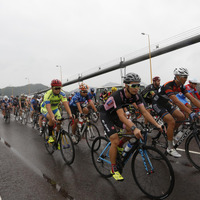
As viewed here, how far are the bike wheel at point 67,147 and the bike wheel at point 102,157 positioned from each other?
2.17 feet

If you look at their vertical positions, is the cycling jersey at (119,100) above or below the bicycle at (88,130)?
above

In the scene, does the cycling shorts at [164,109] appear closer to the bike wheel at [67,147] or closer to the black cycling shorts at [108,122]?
the black cycling shorts at [108,122]

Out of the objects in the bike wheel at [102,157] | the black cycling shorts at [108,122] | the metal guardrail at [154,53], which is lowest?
the bike wheel at [102,157]

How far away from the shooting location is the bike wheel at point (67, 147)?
441cm

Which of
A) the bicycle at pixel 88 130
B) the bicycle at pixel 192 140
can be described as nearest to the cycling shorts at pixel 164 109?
the bicycle at pixel 192 140

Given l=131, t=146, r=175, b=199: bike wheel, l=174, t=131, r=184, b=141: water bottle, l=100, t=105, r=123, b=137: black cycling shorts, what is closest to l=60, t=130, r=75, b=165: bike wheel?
l=100, t=105, r=123, b=137: black cycling shorts

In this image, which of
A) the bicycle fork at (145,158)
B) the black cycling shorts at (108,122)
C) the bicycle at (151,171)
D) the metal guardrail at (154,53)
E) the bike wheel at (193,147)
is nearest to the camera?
the bicycle at (151,171)

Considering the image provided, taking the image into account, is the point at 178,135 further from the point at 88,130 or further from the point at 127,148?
the point at 88,130

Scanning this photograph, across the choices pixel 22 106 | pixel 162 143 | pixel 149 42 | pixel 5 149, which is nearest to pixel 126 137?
pixel 162 143

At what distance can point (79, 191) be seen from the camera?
3137 millimetres

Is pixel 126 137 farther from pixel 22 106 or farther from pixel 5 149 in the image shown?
pixel 22 106

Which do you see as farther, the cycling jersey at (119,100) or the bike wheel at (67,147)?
the bike wheel at (67,147)

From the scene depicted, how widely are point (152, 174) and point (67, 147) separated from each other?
2403 millimetres

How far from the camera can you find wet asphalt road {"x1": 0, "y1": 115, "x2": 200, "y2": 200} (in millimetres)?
2982
